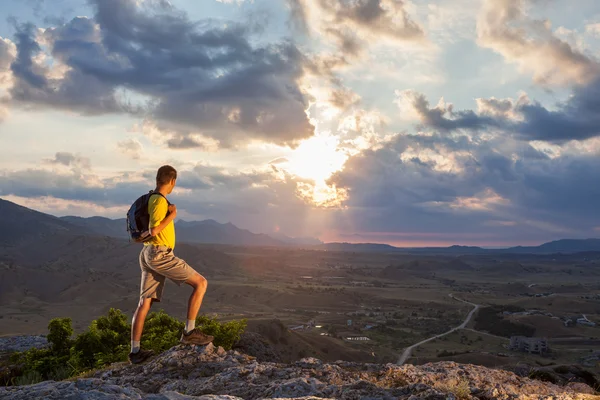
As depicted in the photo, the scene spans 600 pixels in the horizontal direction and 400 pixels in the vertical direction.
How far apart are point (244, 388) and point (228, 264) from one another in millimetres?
156205

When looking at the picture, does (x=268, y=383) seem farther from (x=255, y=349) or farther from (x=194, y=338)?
(x=255, y=349)

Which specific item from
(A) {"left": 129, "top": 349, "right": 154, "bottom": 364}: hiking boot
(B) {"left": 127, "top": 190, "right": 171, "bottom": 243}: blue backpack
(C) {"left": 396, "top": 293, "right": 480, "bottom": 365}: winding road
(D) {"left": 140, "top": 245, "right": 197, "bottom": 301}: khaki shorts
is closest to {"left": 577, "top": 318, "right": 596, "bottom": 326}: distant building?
(C) {"left": 396, "top": 293, "right": 480, "bottom": 365}: winding road

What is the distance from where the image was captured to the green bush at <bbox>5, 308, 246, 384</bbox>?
11.4 m

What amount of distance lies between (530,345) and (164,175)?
179 feet

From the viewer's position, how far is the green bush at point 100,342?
1136 centimetres

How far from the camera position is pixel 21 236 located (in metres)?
192

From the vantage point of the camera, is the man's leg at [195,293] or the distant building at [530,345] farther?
the distant building at [530,345]

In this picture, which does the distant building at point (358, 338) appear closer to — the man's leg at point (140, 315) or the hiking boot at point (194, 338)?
the hiking boot at point (194, 338)

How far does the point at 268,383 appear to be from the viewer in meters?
6.14

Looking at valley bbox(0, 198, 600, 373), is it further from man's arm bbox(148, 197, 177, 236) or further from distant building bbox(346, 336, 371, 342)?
man's arm bbox(148, 197, 177, 236)

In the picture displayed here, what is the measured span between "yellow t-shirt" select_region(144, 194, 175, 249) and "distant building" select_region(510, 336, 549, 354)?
173 ft

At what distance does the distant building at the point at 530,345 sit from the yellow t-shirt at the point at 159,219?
52.9 metres

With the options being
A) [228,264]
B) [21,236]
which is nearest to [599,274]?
[228,264]

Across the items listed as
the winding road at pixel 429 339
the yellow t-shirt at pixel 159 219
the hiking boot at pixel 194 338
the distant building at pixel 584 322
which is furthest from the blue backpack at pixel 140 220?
the distant building at pixel 584 322
